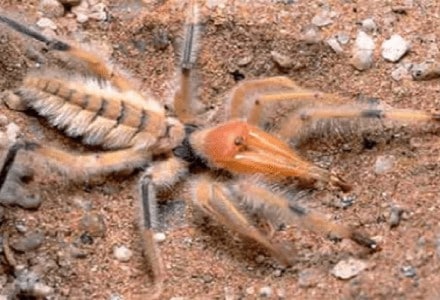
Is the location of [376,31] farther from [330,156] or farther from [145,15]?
[145,15]

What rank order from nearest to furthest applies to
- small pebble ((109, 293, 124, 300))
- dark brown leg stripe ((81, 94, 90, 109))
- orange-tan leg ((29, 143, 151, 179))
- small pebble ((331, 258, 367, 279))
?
small pebble ((331, 258, 367, 279))
small pebble ((109, 293, 124, 300))
orange-tan leg ((29, 143, 151, 179))
dark brown leg stripe ((81, 94, 90, 109))

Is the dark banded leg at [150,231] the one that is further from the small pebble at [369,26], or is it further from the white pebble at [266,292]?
the small pebble at [369,26]

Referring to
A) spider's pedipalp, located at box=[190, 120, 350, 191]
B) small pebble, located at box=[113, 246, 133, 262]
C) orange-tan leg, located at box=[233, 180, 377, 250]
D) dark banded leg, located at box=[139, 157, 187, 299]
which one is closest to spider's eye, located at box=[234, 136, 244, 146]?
spider's pedipalp, located at box=[190, 120, 350, 191]

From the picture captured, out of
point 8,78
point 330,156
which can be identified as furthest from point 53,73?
point 330,156

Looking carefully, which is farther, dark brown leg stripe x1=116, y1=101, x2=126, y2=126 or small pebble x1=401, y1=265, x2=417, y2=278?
dark brown leg stripe x1=116, y1=101, x2=126, y2=126

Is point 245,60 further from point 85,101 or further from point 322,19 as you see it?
point 85,101

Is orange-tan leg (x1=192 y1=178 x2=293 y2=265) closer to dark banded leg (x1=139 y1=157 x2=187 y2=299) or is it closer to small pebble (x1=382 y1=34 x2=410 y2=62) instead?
dark banded leg (x1=139 y1=157 x2=187 y2=299)

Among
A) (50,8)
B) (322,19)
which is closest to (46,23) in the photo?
(50,8)

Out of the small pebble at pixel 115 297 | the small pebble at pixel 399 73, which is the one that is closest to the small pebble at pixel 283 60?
the small pebble at pixel 399 73
